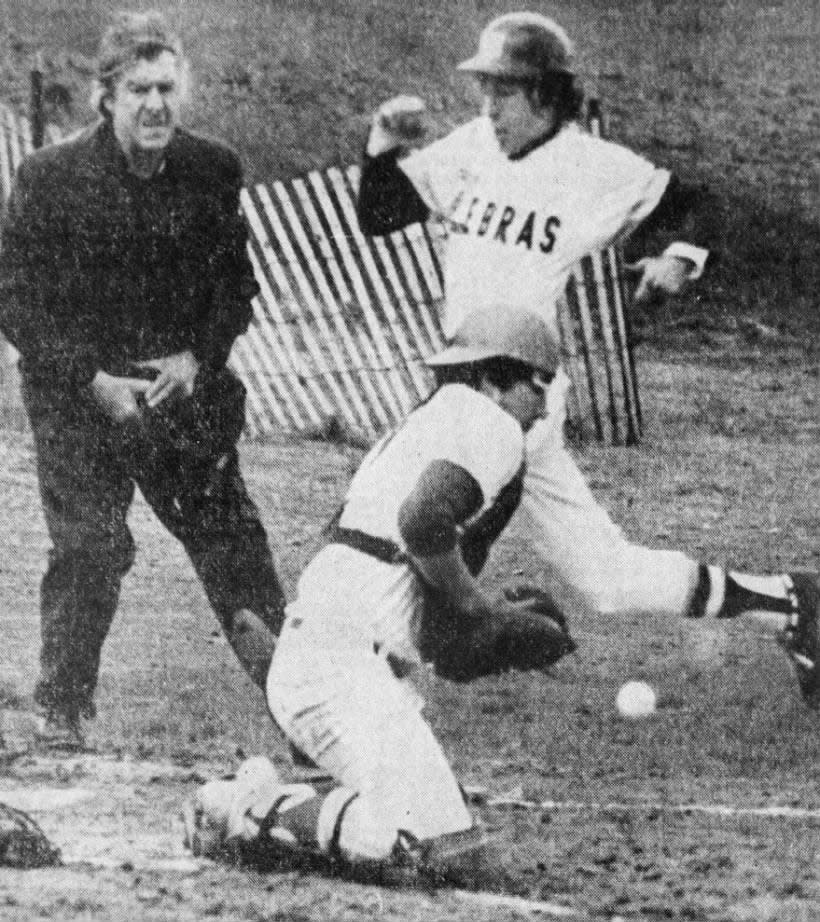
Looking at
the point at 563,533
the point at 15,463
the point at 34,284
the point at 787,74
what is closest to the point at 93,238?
the point at 34,284

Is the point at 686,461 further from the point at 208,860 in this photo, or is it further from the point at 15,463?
the point at 208,860

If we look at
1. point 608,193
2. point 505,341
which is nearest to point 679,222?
point 608,193

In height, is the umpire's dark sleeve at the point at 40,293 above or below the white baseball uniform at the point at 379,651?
above

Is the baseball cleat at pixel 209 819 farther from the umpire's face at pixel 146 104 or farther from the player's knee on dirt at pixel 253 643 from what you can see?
the umpire's face at pixel 146 104

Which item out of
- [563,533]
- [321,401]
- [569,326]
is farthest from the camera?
[569,326]

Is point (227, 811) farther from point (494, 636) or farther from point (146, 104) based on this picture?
point (146, 104)

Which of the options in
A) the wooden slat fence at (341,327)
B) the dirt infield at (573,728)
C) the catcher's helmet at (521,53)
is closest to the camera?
the dirt infield at (573,728)

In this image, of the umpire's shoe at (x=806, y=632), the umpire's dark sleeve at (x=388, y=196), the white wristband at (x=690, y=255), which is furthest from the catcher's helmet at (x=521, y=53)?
the umpire's shoe at (x=806, y=632)

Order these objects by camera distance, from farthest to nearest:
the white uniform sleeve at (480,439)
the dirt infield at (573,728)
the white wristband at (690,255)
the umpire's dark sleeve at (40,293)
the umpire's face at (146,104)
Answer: the umpire's dark sleeve at (40,293), the umpire's face at (146,104), the white wristband at (690,255), the white uniform sleeve at (480,439), the dirt infield at (573,728)
